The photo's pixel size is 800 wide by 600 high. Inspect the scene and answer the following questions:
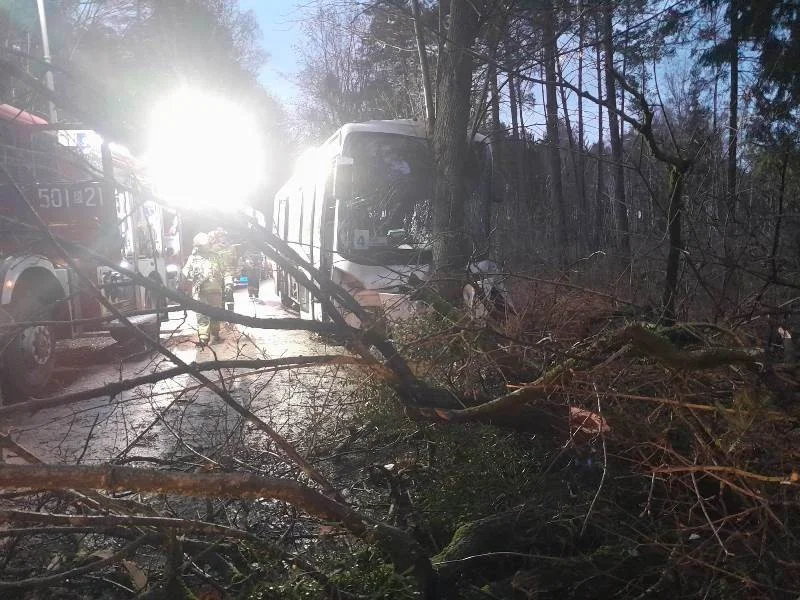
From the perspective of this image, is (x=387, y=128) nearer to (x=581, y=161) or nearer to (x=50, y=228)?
(x=50, y=228)

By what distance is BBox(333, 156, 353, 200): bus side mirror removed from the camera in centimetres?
841

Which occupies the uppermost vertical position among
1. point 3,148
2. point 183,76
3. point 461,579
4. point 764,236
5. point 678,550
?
point 183,76

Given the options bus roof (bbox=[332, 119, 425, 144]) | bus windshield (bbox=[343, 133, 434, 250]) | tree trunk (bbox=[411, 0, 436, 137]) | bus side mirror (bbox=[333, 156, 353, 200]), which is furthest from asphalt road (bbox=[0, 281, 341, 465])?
bus roof (bbox=[332, 119, 425, 144])

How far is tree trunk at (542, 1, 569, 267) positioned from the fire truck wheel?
525cm

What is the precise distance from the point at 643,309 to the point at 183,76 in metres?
34.7

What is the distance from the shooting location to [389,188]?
28.2 feet

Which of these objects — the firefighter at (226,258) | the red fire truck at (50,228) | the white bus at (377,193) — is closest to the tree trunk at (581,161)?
the white bus at (377,193)

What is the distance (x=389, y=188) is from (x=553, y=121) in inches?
90.9

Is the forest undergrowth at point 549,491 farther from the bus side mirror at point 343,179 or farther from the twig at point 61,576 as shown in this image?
the bus side mirror at point 343,179

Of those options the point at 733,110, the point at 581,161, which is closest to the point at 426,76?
the point at 733,110

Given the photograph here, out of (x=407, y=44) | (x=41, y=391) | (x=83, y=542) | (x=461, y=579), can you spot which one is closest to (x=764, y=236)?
(x=461, y=579)

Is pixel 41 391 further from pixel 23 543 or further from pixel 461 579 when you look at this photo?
pixel 461 579

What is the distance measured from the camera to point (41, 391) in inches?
278

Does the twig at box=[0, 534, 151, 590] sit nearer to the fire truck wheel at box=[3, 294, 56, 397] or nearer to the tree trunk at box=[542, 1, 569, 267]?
the tree trunk at box=[542, 1, 569, 267]
